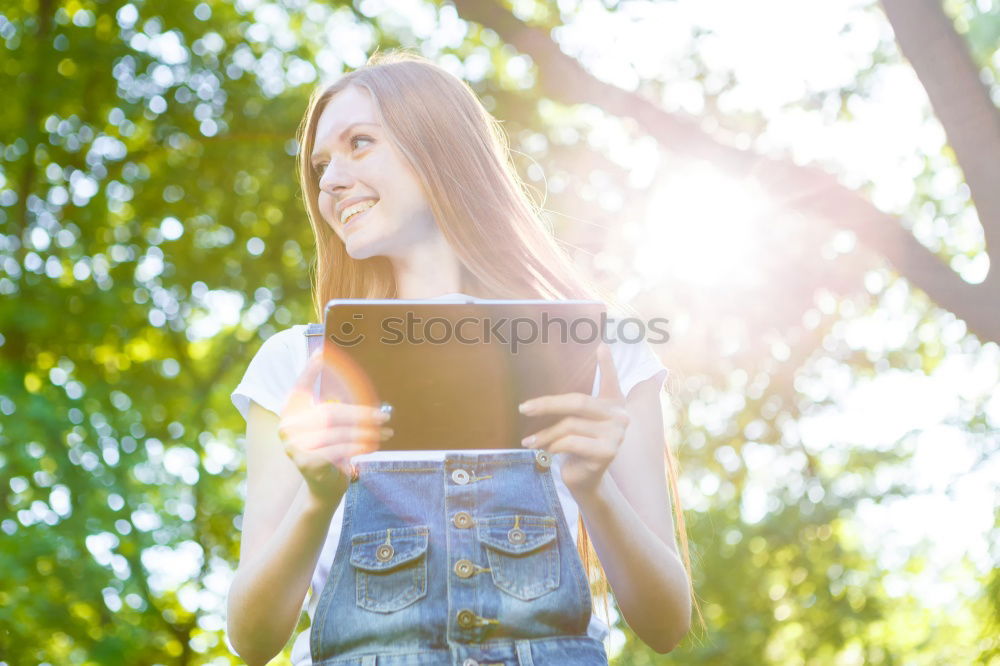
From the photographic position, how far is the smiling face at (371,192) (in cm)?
268

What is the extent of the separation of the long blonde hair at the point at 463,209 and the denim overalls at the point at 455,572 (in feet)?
1.53

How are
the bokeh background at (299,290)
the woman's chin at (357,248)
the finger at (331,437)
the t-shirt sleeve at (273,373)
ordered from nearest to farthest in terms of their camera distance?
the finger at (331,437)
the t-shirt sleeve at (273,373)
the woman's chin at (357,248)
the bokeh background at (299,290)

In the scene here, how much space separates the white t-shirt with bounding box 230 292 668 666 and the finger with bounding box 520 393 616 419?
18 centimetres

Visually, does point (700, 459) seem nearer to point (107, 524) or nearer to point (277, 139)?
point (277, 139)

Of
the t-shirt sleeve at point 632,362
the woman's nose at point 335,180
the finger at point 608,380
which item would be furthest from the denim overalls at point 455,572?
the woman's nose at point 335,180

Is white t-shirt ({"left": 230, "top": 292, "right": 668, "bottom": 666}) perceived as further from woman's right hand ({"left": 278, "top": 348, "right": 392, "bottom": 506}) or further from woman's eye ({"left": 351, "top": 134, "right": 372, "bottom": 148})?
woman's eye ({"left": 351, "top": 134, "right": 372, "bottom": 148})

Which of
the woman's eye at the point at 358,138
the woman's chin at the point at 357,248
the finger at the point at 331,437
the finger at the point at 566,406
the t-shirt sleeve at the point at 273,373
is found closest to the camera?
the finger at the point at 331,437

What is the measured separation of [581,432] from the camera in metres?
2.07

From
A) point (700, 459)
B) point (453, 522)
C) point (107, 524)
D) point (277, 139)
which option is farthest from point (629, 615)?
point (700, 459)

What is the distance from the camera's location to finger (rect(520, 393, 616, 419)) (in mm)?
2068

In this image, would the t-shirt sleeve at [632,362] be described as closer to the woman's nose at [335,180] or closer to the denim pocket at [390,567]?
the denim pocket at [390,567]

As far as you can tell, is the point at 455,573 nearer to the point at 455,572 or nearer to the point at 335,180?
the point at 455,572

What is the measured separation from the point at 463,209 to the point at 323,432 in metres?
0.97

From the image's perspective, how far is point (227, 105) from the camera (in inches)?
387
